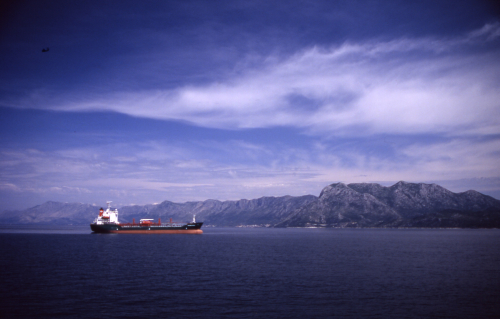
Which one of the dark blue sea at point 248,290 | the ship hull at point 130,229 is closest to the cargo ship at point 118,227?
the ship hull at point 130,229

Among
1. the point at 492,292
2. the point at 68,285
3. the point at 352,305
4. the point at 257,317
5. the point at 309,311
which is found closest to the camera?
the point at 257,317

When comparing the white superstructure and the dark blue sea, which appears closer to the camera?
the dark blue sea

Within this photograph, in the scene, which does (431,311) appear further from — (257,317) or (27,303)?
(27,303)

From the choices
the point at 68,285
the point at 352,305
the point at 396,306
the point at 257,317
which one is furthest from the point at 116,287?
the point at 396,306

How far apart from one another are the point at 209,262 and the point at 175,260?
27.5ft

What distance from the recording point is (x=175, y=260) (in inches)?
2790

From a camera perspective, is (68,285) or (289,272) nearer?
(68,285)

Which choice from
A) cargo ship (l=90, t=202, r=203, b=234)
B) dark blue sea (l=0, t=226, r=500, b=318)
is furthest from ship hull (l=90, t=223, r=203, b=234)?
dark blue sea (l=0, t=226, r=500, b=318)

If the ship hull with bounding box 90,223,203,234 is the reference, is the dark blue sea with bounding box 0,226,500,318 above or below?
above

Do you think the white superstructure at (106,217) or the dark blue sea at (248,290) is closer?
the dark blue sea at (248,290)

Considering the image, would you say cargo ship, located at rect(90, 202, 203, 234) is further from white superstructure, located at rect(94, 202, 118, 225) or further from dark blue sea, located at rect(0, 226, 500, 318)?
dark blue sea, located at rect(0, 226, 500, 318)

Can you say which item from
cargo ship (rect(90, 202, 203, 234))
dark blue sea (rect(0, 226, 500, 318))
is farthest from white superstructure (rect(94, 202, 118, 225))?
dark blue sea (rect(0, 226, 500, 318))

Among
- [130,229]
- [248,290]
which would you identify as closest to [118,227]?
[130,229]

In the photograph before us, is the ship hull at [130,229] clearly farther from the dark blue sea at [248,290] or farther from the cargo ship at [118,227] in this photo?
the dark blue sea at [248,290]
